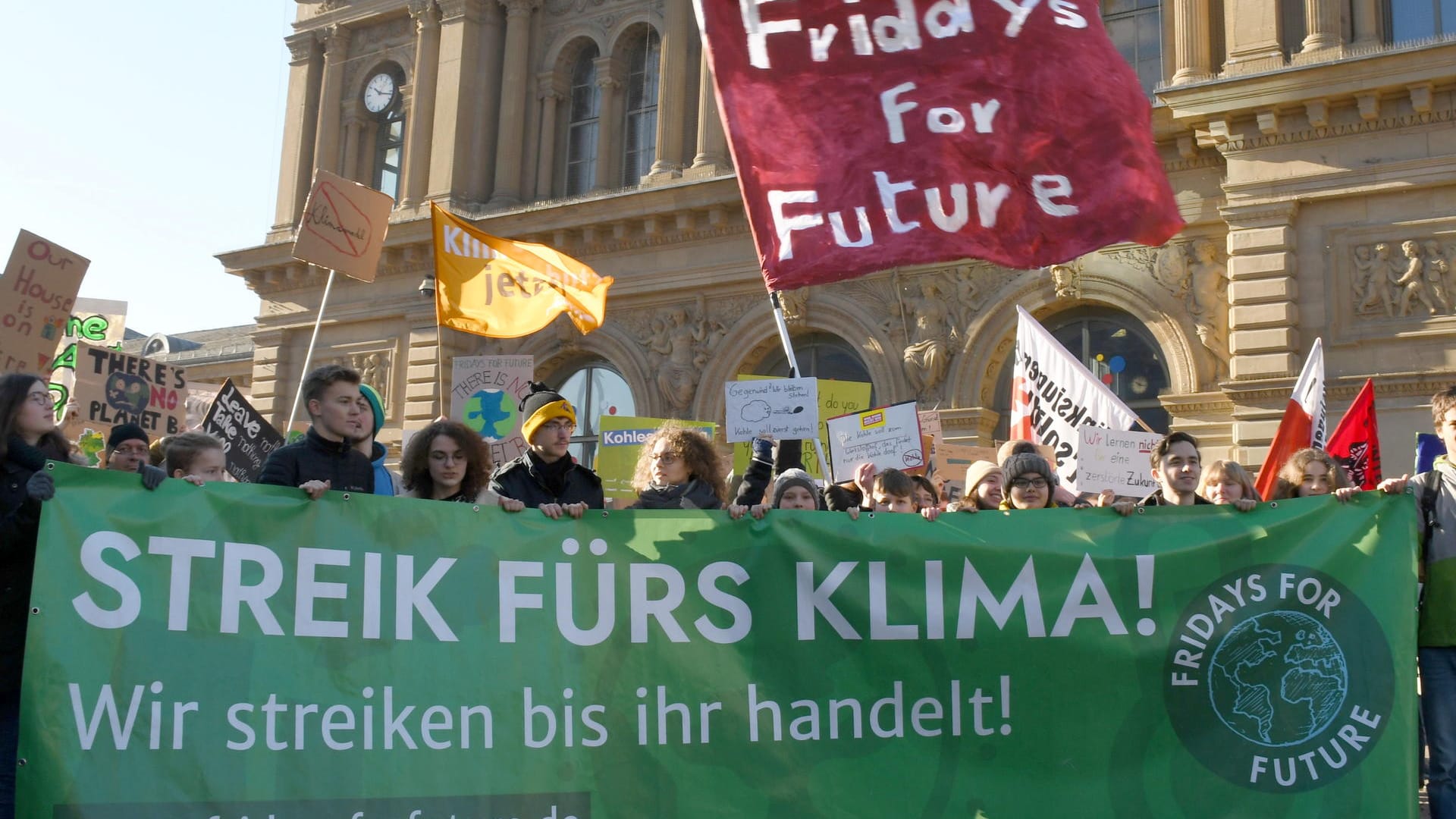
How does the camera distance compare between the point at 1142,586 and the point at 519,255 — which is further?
the point at 519,255

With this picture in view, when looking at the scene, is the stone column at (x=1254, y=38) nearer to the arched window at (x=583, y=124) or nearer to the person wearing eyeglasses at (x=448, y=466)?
the arched window at (x=583, y=124)

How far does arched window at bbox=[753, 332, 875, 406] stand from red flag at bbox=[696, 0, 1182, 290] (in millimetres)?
14848

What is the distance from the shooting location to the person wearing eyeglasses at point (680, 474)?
6.56 m

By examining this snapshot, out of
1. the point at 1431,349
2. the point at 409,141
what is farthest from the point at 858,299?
the point at 409,141

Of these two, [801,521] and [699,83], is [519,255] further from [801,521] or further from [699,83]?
[699,83]

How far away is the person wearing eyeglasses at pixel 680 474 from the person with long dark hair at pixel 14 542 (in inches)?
107

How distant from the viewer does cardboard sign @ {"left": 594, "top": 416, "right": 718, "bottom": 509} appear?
17.0 m

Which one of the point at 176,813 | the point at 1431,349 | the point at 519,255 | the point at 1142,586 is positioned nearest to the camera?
the point at 176,813

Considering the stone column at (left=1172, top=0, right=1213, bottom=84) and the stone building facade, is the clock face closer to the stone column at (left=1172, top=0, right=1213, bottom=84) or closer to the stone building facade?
the stone building facade

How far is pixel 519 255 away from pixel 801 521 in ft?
29.0

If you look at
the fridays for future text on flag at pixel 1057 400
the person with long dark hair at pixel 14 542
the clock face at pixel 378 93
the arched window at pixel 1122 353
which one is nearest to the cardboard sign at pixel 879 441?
the fridays for future text on flag at pixel 1057 400

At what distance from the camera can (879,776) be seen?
5.10 meters

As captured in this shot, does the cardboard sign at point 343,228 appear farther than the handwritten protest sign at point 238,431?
Yes

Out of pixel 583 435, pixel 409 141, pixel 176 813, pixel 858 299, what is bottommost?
pixel 176 813
